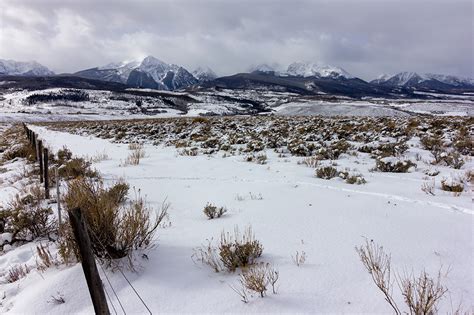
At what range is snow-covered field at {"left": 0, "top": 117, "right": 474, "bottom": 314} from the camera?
2.28m

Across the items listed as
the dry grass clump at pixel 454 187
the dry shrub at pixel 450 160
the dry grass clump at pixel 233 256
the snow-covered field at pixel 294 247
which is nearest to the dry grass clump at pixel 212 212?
the snow-covered field at pixel 294 247

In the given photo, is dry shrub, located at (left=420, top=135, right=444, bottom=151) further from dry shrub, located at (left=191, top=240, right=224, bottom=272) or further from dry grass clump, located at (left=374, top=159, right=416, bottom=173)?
dry shrub, located at (left=191, top=240, right=224, bottom=272)

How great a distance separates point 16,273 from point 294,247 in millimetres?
2815

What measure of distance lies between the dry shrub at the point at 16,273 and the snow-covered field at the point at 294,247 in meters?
0.13

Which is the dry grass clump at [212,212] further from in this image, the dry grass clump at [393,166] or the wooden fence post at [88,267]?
the dry grass clump at [393,166]

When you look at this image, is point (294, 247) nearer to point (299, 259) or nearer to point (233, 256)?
point (299, 259)

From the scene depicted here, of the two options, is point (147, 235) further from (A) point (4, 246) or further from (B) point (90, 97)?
(B) point (90, 97)

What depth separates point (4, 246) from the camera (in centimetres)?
359

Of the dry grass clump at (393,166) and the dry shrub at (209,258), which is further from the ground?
the dry grass clump at (393,166)

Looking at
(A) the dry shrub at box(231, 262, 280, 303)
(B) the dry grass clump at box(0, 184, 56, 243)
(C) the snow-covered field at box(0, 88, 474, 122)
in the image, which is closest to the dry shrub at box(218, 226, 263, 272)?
(A) the dry shrub at box(231, 262, 280, 303)

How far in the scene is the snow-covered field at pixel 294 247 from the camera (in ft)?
7.49

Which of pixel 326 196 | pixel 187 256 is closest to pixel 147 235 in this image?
pixel 187 256

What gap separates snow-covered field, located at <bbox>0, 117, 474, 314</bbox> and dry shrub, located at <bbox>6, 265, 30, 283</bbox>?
128mm

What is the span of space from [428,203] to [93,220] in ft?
15.1
